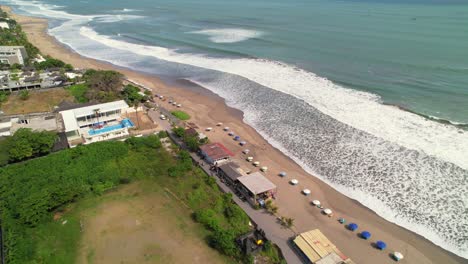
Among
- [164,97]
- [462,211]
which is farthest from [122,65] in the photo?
[462,211]

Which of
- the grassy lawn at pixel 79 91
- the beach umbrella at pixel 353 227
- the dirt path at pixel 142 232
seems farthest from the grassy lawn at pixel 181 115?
the beach umbrella at pixel 353 227

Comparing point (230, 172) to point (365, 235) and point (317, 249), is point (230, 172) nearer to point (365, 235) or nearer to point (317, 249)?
point (317, 249)

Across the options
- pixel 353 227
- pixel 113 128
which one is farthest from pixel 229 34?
pixel 353 227

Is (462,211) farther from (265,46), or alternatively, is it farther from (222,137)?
(265,46)

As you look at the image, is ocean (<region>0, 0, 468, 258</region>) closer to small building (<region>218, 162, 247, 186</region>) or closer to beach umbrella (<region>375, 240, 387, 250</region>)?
beach umbrella (<region>375, 240, 387, 250</region>)

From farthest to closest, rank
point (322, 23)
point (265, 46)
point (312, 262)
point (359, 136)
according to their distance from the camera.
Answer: point (322, 23) → point (265, 46) → point (359, 136) → point (312, 262)
